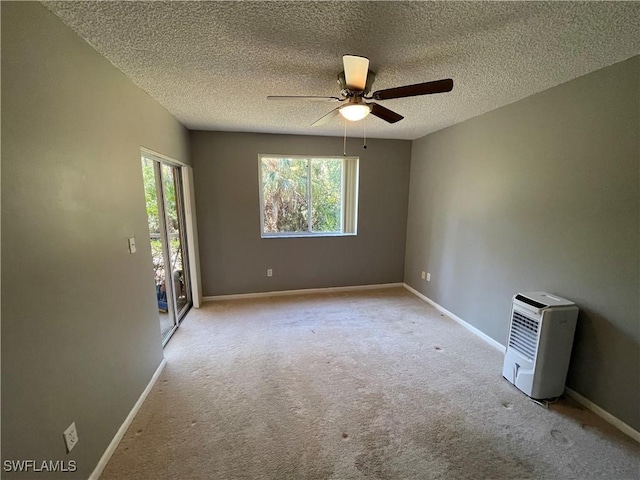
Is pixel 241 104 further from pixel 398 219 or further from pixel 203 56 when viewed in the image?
pixel 398 219

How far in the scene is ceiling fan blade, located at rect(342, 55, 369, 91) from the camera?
1422 millimetres

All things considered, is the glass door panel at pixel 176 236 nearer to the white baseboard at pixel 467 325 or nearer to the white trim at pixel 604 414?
the white baseboard at pixel 467 325

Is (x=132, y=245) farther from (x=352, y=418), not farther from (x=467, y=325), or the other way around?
(x=467, y=325)

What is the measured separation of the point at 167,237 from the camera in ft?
9.58

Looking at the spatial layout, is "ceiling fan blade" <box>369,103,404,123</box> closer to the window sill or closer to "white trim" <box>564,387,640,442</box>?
the window sill

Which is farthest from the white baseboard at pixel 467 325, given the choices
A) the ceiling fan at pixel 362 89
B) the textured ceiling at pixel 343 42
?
the ceiling fan at pixel 362 89

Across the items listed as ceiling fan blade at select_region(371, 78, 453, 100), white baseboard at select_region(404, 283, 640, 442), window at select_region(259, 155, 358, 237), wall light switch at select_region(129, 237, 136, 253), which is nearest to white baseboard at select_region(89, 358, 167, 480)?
wall light switch at select_region(129, 237, 136, 253)

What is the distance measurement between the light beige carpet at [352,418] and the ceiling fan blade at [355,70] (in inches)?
87.4

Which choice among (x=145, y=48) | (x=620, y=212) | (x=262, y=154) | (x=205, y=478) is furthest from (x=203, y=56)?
(x=620, y=212)

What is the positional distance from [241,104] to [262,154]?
1.30 m

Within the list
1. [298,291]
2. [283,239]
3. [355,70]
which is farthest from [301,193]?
[355,70]

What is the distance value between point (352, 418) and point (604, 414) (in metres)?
1.76

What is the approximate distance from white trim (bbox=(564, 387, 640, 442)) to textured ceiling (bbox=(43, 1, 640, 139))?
2.35 m

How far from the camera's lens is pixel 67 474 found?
1287mm
